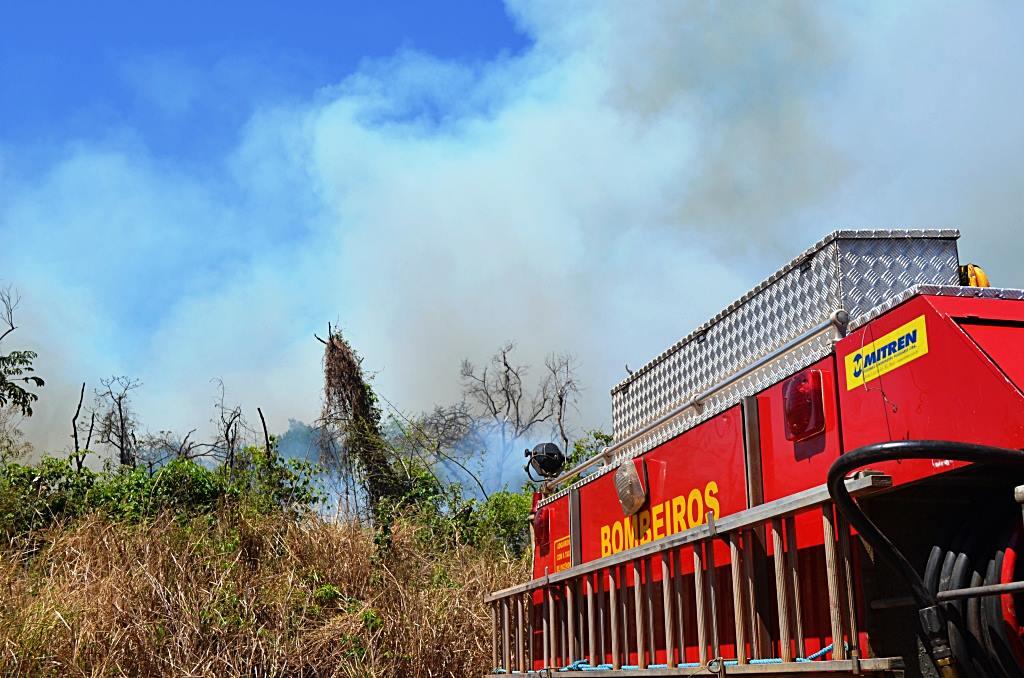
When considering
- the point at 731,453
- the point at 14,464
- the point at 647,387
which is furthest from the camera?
the point at 14,464

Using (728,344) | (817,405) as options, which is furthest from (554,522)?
(817,405)

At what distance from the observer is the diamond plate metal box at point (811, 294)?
4.76m

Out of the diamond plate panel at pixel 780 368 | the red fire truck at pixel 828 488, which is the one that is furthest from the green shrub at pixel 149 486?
the red fire truck at pixel 828 488

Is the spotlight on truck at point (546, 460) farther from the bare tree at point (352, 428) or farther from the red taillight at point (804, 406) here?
the bare tree at point (352, 428)

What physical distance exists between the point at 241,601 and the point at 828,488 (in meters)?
9.48

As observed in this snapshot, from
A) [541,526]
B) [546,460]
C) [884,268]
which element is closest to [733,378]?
[884,268]

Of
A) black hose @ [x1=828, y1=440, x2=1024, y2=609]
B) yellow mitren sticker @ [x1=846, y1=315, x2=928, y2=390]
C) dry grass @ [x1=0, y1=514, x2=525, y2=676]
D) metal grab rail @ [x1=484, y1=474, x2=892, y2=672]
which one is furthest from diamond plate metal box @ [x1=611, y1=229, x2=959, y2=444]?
dry grass @ [x1=0, y1=514, x2=525, y2=676]

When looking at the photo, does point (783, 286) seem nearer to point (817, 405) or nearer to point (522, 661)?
point (817, 405)

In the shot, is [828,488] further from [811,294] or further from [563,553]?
[563,553]

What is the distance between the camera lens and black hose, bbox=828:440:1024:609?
10.7 ft

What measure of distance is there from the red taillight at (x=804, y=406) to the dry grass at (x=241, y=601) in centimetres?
788

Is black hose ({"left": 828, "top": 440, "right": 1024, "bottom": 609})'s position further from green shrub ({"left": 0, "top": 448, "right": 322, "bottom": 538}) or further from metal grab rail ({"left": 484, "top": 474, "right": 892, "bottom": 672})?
green shrub ({"left": 0, "top": 448, "right": 322, "bottom": 538})

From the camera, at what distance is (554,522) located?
8.17 meters

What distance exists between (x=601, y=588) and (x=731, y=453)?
140 centimetres
